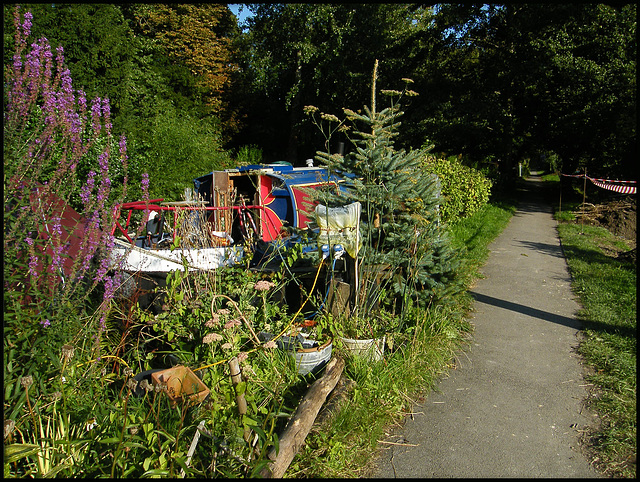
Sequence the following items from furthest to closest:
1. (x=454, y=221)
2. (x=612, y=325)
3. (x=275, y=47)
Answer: (x=275, y=47) < (x=454, y=221) < (x=612, y=325)

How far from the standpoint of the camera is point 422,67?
69.8ft

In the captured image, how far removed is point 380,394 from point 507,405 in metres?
1.07

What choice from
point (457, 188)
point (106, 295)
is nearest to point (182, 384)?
point (106, 295)

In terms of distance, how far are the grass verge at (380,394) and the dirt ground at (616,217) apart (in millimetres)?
9923

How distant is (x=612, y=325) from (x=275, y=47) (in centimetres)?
1901

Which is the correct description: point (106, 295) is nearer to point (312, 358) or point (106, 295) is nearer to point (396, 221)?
point (312, 358)

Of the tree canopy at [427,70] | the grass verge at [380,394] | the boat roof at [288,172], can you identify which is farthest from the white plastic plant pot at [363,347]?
the tree canopy at [427,70]

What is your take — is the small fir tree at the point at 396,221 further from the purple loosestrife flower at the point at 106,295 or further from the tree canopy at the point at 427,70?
the tree canopy at the point at 427,70

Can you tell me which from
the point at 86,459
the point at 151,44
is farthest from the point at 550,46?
the point at 86,459

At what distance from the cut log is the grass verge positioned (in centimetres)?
17

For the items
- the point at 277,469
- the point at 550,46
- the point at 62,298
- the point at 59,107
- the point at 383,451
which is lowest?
the point at 383,451

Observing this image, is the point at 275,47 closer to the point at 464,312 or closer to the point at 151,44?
the point at 151,44

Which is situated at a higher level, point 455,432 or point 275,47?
Result: point 275,47

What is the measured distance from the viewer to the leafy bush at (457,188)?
43.0 ft
